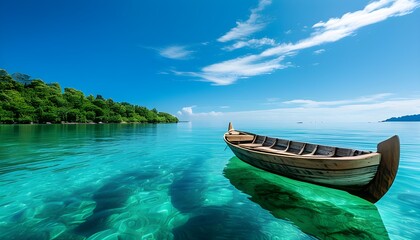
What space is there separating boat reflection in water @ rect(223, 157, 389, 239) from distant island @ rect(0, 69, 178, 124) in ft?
345

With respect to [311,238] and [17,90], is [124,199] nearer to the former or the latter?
[311,238]

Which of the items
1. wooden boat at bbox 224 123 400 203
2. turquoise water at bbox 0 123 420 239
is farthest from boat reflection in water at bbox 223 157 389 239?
wooden boat at bbox 224 123 400 203

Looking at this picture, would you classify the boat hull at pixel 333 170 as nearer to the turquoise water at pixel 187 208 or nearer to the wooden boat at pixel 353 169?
the wooden boat at pixel 353 169

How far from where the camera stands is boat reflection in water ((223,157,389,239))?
5426 mm

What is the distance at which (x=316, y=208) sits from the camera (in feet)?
22.7

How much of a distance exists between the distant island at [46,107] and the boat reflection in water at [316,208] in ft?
345

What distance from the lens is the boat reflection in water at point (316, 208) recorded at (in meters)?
5.43

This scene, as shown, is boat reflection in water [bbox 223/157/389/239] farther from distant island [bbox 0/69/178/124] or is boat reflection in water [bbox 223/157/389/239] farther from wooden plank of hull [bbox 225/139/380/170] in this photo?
distant island [bbox 0/69/178/124]

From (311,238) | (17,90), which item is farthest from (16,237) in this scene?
(17,90)

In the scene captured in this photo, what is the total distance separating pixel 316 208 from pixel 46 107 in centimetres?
12192

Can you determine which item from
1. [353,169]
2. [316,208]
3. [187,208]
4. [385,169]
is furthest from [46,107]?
[385,169]

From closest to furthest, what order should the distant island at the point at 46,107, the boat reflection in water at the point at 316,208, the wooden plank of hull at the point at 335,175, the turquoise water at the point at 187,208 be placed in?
the turquoise water at the point at 187,208, the boat reflection in water at the point at 316,208, the wooden plank of hull at the point at 335,175, the distant island at the point at 46,107

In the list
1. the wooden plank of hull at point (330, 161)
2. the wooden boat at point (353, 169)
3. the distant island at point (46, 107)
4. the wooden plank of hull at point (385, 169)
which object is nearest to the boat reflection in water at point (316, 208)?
the wooden boat at point (353, 169)

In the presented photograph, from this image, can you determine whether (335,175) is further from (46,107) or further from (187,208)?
(46,107)
